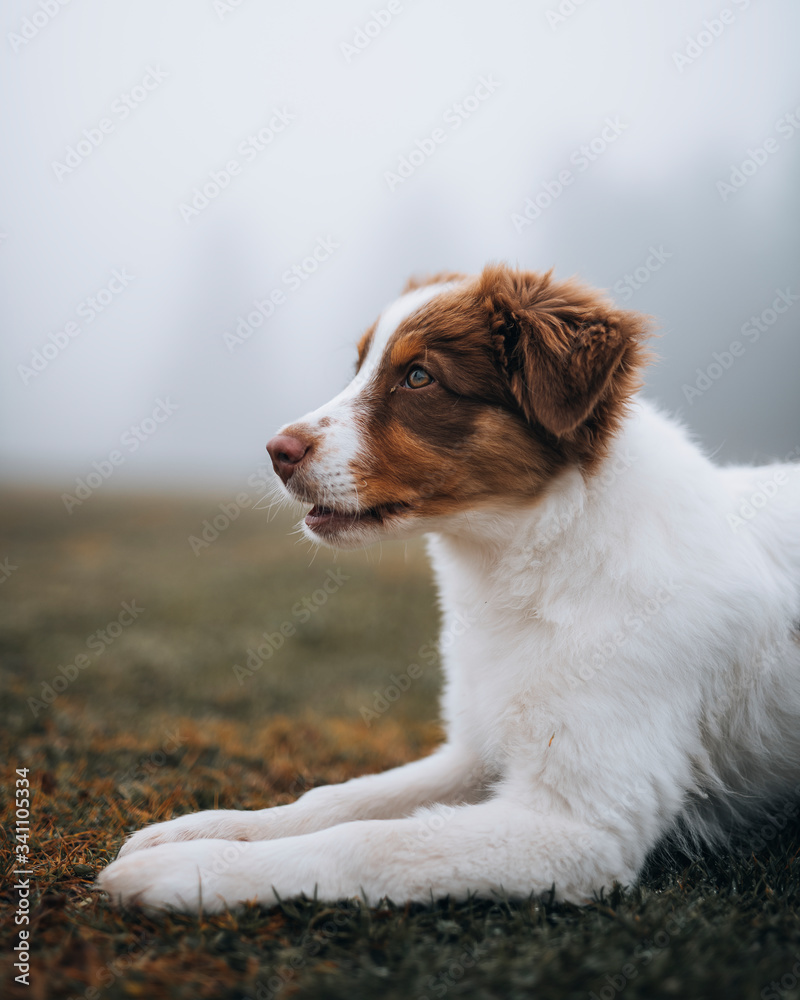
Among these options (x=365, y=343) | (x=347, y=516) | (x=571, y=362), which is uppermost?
(x=571, y=362)

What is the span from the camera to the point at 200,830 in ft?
9.40

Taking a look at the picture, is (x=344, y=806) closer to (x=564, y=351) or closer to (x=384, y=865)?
(x=384, y=865)

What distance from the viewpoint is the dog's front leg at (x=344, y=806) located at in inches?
113

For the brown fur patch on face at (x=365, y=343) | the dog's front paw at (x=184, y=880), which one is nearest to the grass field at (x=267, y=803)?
the dog's front paw at (x=184, y=880)

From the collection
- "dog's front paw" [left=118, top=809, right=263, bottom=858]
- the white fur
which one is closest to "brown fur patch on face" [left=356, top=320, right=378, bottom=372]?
the white fur

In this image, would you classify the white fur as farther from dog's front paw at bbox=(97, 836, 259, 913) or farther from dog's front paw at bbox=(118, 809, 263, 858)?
dog's front paw at bbox=(97, 836, 259, 913)

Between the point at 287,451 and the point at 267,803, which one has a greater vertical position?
the point at 287,451

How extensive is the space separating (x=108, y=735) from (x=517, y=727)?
358 cm

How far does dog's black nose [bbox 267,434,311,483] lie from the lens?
309 cm

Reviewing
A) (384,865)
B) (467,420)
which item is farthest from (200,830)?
(467,420)

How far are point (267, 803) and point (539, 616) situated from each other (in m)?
1.77

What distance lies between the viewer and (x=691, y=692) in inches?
108

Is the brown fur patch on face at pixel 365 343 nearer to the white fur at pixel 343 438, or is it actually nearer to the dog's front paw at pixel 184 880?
the white fur at pixel 343 438

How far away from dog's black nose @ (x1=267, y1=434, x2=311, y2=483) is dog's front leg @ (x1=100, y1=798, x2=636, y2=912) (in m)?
1.41
